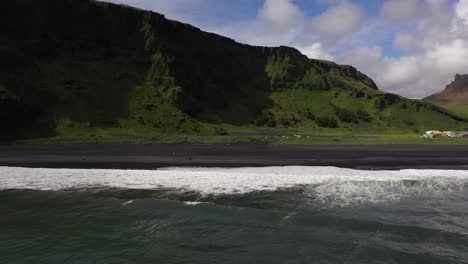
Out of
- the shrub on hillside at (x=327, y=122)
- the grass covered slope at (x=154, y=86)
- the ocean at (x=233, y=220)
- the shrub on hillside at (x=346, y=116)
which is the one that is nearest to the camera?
the ocean at (x=233, y=220)

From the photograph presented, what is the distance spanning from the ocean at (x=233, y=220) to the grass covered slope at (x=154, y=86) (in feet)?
182

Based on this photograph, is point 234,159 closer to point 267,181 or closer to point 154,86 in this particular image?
point 267,181

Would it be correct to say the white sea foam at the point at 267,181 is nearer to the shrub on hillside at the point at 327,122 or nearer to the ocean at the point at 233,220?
the ocean at the point at 233,220

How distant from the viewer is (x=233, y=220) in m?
15.0

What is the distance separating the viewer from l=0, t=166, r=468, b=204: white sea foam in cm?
2108

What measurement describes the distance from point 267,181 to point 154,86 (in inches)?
4019

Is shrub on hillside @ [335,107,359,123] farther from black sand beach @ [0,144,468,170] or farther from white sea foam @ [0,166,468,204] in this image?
white sea foam @ [0,166,468,204]

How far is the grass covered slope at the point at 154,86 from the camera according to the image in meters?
91.2

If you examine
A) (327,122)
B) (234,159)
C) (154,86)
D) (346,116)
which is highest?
(154,86)

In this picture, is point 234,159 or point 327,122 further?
point 327,122

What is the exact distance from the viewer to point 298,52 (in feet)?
624

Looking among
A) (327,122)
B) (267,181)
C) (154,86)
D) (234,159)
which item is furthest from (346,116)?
(267,181)

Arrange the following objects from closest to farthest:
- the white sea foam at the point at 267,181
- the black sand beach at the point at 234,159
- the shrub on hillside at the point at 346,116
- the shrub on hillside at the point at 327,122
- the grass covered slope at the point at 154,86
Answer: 1. the white sea foam at the point at 267,181
2. the black sand beach at the point at 234,159
3. the grass covered slope at the point at 154,86
4. the shrub on hillside at the point at 327,122
5. the shrub on hillside at the point at 346,116

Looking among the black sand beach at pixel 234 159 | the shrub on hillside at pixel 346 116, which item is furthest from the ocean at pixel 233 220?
the shrub on hillside at pixel 346 116
